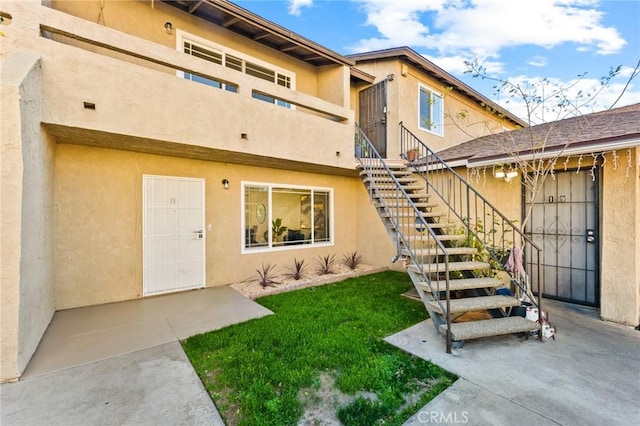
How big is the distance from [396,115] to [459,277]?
18.9ft

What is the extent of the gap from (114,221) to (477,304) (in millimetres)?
6861

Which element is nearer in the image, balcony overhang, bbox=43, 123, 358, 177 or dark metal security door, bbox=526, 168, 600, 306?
balcony overhang, bbox=43, 123, 358, 177

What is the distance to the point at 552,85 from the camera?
16.7 feet

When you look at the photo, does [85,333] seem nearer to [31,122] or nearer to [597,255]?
[31,122]

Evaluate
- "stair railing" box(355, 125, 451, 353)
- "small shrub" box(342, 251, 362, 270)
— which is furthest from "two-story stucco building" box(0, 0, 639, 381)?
"stair railing" box(355, 125, 451, 353)

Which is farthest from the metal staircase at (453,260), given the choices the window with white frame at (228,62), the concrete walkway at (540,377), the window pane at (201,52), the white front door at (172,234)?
the window pane at (201,52)

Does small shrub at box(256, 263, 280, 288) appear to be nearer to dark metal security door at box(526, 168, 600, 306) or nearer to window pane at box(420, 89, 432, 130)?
dark metal security door at box(526, 168, 600, 306)

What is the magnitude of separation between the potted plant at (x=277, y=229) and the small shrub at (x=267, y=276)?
32.7 inches

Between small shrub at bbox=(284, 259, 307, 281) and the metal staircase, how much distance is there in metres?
2.91

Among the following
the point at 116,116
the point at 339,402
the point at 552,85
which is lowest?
the point at 339,402

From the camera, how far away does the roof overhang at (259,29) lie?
6117 millimetres

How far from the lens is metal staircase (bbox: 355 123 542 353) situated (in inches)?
156

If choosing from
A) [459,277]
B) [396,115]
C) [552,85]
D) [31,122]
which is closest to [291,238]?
[459,277]

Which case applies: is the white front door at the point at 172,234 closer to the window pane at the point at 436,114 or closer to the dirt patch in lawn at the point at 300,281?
the dirt patch in lawn at the point at 300,281
